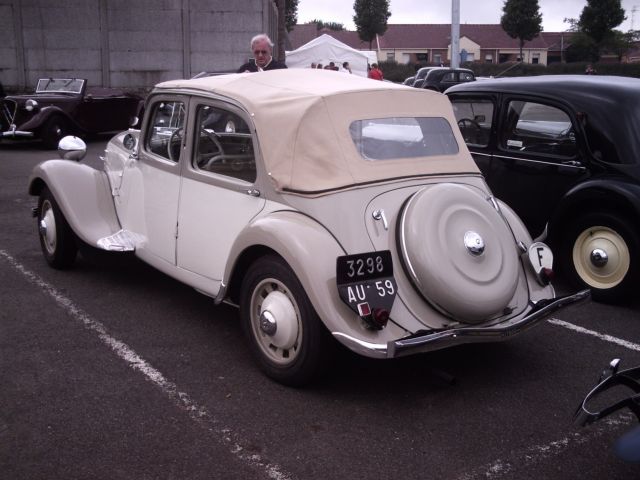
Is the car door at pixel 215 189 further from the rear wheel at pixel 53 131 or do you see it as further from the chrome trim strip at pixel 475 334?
the rear wheel at pixel 53 131

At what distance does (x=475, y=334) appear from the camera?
11.6 ft

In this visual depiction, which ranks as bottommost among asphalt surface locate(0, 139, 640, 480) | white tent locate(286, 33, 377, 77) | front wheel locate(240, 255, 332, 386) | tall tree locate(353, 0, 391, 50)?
asphalt surface locate(0, 139, 640, 480)

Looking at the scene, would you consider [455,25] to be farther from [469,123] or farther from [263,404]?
[263,404]

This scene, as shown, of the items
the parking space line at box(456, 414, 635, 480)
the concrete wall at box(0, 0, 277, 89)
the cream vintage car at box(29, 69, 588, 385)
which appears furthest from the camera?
the concrete wall at box(0, 0, 277, 89)

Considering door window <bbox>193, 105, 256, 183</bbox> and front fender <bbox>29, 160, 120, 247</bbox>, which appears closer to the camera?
door window <bbox>193, 105, 256, 183</bbox>

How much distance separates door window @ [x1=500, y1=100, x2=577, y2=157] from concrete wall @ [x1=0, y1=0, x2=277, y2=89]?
19.0m

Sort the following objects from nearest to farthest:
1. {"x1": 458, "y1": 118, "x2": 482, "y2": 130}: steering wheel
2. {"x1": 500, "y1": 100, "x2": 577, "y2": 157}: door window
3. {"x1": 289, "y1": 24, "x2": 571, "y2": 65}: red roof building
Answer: {"x1": 500, "y1": 100, "x2": 577, "y2": 157}: door window < {"x1": 458, "y1": 118, "x2": 482, "y2": 130}: steering wheel < {"x1": 289, "y1": 24, "x2": 571, "y2": 65}: red roof building

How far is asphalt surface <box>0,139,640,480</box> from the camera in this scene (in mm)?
3123

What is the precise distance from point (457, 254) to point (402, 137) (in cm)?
100

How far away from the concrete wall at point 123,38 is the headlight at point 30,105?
31.8 ft

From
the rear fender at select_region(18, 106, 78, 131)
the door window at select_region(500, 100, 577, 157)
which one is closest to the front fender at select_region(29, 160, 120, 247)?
the door window at select_region(500, 100, 577, 157)

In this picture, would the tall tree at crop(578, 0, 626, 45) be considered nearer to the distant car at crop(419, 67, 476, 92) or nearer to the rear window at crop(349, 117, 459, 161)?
the distant car at crop(419, 67, 476, 92)

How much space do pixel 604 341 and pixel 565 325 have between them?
35 cm

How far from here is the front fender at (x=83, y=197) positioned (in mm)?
5473
